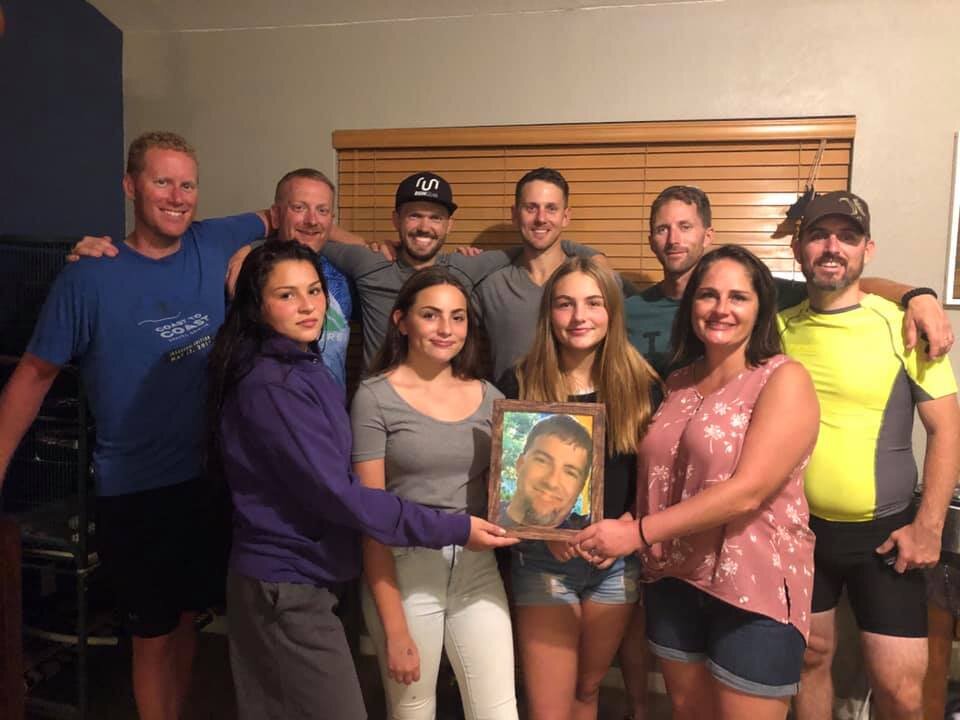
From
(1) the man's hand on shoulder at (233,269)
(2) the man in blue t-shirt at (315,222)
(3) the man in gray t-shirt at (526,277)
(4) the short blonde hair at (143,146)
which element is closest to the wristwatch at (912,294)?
(3) the man in gray t-shirt at (526,277)

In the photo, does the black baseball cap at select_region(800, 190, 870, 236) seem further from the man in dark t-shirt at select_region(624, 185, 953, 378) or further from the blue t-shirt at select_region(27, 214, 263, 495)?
the blue t-shirt at select_region(27, 214, 263, 495)

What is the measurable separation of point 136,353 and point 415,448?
Result: 834mm

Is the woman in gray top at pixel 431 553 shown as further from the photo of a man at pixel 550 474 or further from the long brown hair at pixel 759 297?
the long brown hair at pixel 759 297

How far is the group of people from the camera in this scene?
140cm

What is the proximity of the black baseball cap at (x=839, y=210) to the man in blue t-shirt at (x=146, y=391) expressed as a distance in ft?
5.57

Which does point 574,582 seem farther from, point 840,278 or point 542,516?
point 840,278

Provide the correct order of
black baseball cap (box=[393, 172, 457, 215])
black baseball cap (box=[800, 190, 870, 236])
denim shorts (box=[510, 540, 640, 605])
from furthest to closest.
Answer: black baseball cap (box=[393, 172, 457, 215]) < black baseball cap (box=[800, 190, 870, 236]) < denim shorts (box=[510, 540, 640, 605])

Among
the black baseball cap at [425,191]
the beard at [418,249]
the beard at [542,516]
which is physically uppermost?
the black baseball cap at [425,191]

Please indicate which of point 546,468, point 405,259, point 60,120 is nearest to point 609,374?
point 546,468

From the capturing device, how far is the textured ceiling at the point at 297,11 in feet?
8.26

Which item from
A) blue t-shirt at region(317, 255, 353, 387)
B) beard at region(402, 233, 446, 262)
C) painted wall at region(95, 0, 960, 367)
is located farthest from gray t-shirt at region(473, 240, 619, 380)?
painted wall at region(95, 0, 960, 367)

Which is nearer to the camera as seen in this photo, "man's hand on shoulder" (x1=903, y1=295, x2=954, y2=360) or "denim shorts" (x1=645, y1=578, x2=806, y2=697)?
"denim shorts" (x1=645, y1=578, x2=806, y2=697)

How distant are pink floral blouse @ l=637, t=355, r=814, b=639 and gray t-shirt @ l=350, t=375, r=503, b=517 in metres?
0.45

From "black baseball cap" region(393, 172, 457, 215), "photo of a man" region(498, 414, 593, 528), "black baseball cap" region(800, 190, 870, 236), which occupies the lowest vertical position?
"photo of a man" region(498, 414, 593, 528)
